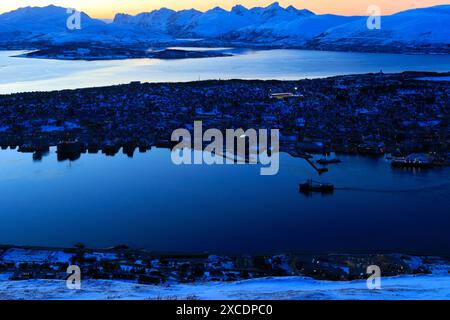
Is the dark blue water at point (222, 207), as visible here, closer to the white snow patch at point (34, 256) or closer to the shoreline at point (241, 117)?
the white snow patch at point (34, 256)

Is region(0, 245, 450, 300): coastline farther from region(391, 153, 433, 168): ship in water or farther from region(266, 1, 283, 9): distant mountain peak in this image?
region(266, 1, 283, 9): distant mountain peak

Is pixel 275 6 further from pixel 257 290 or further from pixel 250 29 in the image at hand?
pixel 257 290

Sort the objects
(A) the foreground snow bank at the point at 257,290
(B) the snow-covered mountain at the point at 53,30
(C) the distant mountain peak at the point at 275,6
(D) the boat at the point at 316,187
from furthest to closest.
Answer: (C) the distant mountain peak at the point at 275,6, (B) the snow-covered mountain at the point at 53,30, (D) the boat at the point at 316,187, (A) the foreground snow bank at the point at 257,290

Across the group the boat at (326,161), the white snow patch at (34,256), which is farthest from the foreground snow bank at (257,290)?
the boat at (326,161)

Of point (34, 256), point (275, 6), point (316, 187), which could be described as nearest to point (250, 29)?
point (275, 6)

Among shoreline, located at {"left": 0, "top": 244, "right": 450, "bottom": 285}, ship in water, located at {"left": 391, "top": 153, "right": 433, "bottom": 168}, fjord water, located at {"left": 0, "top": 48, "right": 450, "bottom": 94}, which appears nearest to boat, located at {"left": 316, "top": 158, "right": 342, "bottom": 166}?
ship in water, located at {"left": 391, "top": 153, "right": 433, "bottom": 168}
